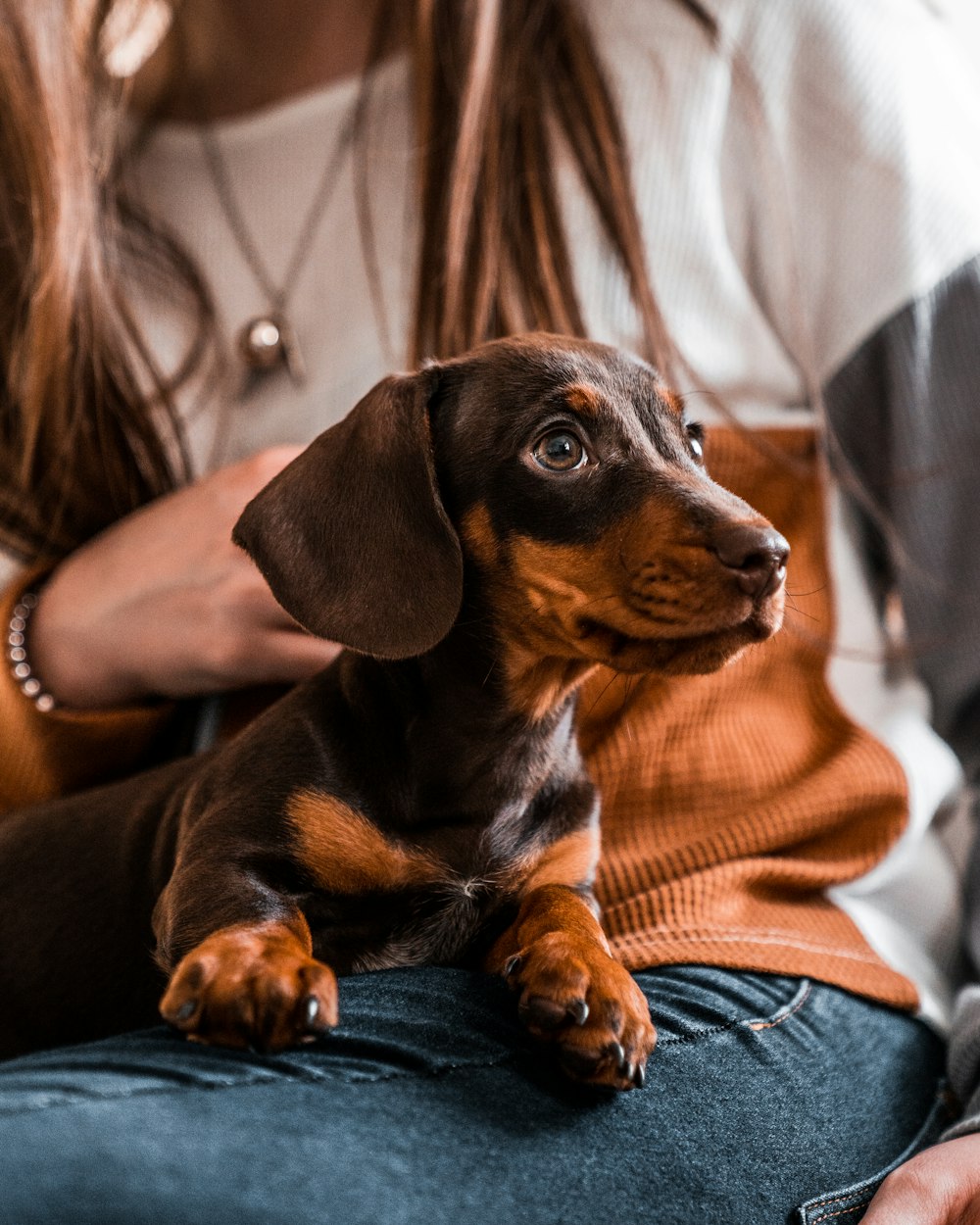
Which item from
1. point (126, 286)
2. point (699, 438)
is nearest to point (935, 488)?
point (699, 438)

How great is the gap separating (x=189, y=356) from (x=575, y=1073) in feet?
4.56

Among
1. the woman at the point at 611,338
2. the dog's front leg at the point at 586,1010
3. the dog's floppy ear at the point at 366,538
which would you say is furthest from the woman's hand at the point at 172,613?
the dog's front leg at the point at 586,1010

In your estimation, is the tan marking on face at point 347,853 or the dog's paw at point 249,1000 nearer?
the dog's paw at point 249,1000

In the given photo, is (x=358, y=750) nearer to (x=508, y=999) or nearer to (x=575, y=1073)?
(x=508, y=999)

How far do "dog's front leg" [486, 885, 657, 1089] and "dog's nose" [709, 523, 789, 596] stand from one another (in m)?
0.38

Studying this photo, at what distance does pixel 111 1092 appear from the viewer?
3.45ft

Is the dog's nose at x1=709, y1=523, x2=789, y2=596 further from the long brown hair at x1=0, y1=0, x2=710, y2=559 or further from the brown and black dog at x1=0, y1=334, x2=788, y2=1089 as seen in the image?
the long brown hair at x1=0, y1=0, x2=710, y2=559

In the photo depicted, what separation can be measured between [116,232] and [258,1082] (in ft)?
5.05

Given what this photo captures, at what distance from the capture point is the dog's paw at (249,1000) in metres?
1.07

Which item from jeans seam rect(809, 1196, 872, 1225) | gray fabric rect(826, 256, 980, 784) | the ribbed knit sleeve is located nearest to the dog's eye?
gray fabric rect(826, 256, 980, 784)

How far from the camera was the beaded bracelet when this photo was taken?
1902 millimetres

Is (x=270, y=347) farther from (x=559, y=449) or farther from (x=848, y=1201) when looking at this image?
(x=848, y=1201)

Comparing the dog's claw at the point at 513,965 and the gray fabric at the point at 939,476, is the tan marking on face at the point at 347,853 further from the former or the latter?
the gray fabric at the point at 939,476

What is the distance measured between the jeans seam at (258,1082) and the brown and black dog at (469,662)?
39 mm
